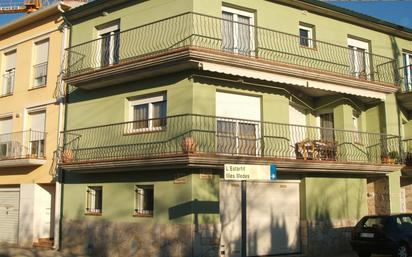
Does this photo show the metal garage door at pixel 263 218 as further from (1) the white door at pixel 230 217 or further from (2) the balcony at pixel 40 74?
(2) the balcony at pixel 40 74

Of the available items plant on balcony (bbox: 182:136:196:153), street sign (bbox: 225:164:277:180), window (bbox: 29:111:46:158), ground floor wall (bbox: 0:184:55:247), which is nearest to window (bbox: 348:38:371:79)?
plant on balcony (bbox: 182:136:196:153)

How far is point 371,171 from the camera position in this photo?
A: 18.1m

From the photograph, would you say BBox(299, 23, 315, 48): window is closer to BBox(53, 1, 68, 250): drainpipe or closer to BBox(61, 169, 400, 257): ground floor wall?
BBox(61, 169, 400, 257): ground floor wall

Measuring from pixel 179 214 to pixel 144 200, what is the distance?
1.82m

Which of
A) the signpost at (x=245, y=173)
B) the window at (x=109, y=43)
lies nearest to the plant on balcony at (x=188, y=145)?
the signpost at (x=245, y=173)

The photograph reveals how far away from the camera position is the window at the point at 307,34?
1844 centimetres

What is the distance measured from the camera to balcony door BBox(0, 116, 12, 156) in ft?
69.0

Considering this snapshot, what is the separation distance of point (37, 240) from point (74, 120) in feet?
16.1

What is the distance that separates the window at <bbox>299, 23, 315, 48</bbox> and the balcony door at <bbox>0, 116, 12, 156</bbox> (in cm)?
1271

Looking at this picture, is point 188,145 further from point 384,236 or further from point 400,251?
point 400,251

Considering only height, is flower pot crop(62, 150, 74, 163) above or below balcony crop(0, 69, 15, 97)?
below

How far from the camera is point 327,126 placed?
62.7 ft

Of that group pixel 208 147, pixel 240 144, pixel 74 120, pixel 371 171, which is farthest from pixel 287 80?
pixel 74 120

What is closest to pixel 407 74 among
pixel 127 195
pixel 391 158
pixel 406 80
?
pixel 406 80
